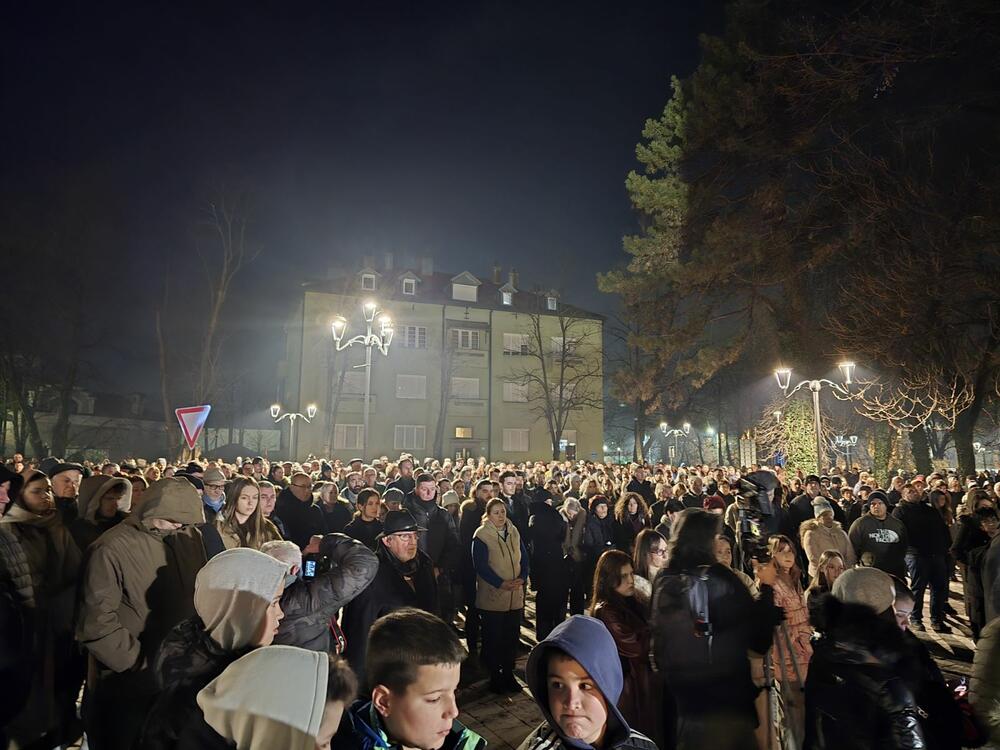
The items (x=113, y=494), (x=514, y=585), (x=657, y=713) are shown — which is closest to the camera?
(x=657, y=713)

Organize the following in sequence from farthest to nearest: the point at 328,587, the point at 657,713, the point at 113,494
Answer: the point at 113,494
the point at 657,713
the point at 328,587

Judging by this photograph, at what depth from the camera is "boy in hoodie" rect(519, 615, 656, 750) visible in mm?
2207

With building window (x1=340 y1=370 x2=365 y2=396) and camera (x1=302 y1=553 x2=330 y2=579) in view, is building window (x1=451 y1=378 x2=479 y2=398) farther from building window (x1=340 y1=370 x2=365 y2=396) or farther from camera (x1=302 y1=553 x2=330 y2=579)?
camera (x1=302 y1=553 x2=330 y2=579)

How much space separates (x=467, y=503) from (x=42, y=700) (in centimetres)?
529

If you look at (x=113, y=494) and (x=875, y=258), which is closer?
(x=113, y=494)

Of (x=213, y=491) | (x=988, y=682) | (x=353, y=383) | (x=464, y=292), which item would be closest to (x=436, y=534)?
(x=213, y=491)

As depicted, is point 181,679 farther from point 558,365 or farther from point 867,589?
point 558,365

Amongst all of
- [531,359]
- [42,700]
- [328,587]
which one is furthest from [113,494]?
[531,359]

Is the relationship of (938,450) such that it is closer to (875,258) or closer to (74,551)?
(875,258)

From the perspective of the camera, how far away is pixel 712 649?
3428 millimetres

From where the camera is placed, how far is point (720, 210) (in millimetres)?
21438

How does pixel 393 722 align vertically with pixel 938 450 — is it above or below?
below

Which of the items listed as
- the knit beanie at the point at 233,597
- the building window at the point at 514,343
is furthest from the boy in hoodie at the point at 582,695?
the building window at the point at 514,343

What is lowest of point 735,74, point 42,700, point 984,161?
point 42,700
